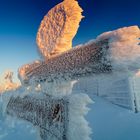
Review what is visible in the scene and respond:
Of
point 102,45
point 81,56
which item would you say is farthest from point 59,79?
point 102,45

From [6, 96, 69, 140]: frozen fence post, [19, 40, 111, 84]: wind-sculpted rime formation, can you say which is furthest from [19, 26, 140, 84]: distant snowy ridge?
[6, 96, 69, 140]: frozen fence post

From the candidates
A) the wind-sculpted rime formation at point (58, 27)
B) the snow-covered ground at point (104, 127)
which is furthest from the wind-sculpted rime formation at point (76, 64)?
the snow-covered ground at point (104, 127)

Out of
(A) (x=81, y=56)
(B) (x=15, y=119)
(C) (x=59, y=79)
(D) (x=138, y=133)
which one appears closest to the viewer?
(D) (x=138, y=133)

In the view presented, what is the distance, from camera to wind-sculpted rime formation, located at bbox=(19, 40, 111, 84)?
1.52m

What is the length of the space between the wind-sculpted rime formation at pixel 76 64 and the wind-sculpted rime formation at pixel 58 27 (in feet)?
0.98

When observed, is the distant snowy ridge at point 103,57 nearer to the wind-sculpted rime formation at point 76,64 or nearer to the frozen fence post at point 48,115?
the wind-sculpted rime formation at point 76,64

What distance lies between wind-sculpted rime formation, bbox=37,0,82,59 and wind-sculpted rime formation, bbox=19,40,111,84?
0.98 feet

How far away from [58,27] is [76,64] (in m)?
0.89

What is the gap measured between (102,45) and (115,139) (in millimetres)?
735

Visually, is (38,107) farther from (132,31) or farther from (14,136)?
(132,31)

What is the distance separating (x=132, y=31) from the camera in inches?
56.4

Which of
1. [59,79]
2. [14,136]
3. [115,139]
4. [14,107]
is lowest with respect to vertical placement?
[14,136]

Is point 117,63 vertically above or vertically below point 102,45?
below

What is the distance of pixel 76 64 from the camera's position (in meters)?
1.71
